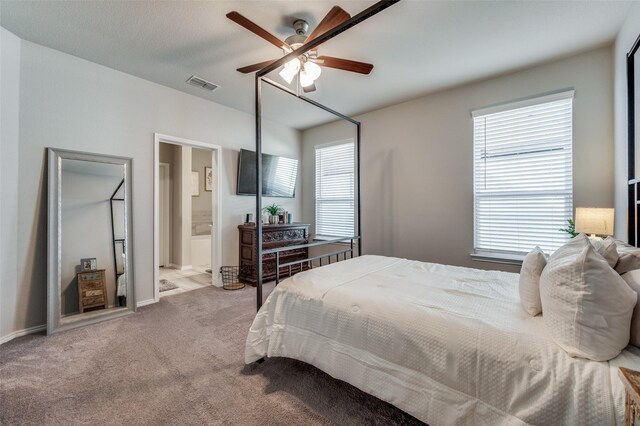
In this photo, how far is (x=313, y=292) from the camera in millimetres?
1710

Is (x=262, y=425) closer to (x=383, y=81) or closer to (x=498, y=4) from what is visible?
(x=498, y=4)

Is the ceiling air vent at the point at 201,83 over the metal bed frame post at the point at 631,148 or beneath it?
over

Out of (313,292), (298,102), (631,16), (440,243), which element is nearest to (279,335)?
(313,292)

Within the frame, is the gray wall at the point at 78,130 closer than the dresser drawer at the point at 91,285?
Yes

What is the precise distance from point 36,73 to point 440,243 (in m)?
4.71

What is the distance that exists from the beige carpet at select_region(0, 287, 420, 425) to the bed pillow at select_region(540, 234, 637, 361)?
92 centimetres

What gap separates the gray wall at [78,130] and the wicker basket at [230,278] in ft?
3.13

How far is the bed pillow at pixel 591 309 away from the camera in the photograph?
0.95m

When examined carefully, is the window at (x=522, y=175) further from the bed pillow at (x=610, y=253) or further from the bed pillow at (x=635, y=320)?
the bed pillow at (x=635, y=320)

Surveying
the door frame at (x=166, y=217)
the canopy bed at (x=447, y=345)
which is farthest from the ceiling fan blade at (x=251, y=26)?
the door frame at (x=166, y=217)

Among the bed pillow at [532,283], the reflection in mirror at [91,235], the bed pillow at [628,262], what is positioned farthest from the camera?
the reflection in mirror at [91,235]

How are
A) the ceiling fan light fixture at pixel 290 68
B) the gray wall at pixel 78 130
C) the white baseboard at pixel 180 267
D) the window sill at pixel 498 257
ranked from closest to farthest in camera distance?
the ceiling fan light fixture at pixel 290 68 → the gray wall at pixel 78 130 → the window sill at pixel 498 257 → the white baseboard at pixel 180 267

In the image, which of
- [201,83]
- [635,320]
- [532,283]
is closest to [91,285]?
[201,83]

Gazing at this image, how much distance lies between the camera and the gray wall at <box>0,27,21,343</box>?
2.28m
